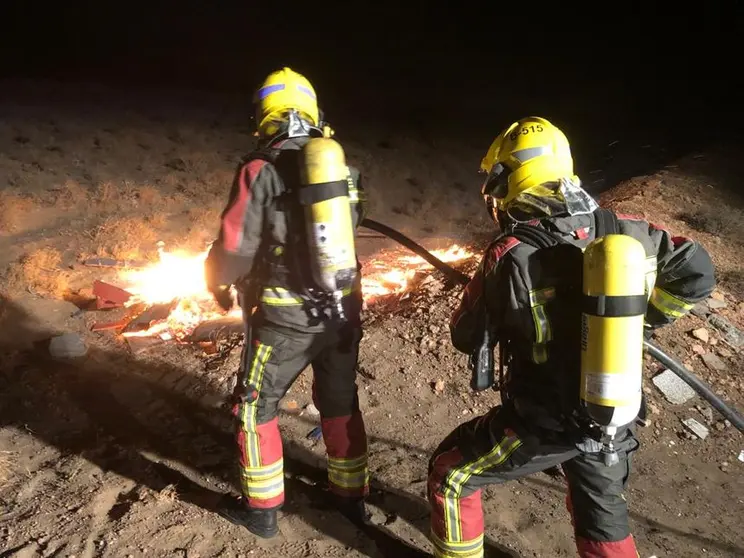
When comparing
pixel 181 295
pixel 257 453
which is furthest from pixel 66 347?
pixel 257 453

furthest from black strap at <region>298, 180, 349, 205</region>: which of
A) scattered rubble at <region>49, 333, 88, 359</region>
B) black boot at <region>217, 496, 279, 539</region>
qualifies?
scattered rubble at <region>49, 333, 88, 359</region>

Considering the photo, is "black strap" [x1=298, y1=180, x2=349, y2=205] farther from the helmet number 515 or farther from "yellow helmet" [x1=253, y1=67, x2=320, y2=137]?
the helmet number 515

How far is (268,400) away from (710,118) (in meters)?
14.7

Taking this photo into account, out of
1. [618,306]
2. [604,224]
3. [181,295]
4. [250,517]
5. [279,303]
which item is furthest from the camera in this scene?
[181,295]

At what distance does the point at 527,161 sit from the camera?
2.66 m

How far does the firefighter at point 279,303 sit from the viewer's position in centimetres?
303

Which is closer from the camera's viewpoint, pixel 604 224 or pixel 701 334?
pixel 604 224

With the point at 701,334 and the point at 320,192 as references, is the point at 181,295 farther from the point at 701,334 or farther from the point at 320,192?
the point at 701,334

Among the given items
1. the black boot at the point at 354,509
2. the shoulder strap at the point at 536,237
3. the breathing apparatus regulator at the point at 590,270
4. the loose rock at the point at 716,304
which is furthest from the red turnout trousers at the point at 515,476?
the loose rock at the point at 716,304

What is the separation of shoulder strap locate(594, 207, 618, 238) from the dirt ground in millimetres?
2079

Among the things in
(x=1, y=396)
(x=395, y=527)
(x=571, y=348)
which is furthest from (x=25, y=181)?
(x=571, y=348)

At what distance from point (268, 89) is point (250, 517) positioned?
2431 millimetres

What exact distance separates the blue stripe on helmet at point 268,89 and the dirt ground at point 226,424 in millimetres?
2496

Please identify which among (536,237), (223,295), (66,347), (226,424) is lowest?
(226,424)
